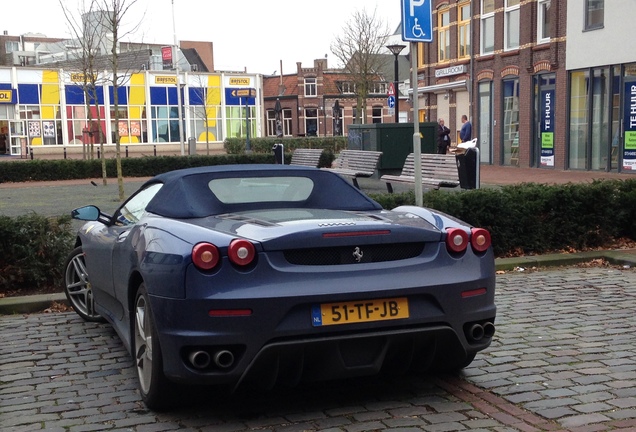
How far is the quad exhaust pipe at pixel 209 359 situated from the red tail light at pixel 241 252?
1.48ft

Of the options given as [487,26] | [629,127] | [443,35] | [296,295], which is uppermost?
[443,35]

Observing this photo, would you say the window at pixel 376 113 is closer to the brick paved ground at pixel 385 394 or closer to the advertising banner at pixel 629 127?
the advertising banner at pixel 629 127

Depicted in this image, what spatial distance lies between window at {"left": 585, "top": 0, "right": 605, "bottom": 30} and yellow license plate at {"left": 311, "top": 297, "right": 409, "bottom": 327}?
920 inches

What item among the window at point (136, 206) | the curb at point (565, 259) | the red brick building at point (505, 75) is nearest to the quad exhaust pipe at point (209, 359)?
the window at point (136, 206)

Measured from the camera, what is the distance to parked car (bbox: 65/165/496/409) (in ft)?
12.5

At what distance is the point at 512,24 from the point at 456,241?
2802 cm

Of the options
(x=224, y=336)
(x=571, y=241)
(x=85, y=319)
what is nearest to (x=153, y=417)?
(x=224, y=336)

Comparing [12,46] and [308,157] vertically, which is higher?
[12,46]

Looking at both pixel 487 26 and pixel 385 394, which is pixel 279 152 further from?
pixel 385 394

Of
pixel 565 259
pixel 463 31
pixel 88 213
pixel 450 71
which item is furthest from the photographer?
pixel 450 71

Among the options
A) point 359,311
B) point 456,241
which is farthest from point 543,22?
point 359,311

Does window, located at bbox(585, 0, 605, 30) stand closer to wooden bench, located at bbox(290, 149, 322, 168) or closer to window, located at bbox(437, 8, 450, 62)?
window, located at bbox(437, 8, 450, 62)

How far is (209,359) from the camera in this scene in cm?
382

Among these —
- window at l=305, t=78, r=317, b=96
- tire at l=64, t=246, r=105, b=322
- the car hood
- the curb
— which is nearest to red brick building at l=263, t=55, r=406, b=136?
window at l=305, t=78, r=317, b=96
